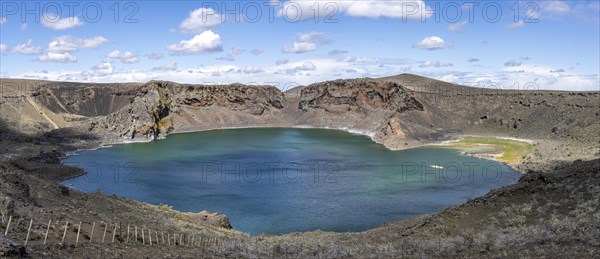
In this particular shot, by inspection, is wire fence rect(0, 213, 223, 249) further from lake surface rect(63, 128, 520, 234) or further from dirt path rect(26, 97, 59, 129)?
dirt path rect(26, 97, 59, 129)

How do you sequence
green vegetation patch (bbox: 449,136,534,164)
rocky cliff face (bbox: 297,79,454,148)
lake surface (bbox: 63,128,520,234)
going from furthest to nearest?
rocky cliff face (bbox: 297,79,454,148) < green vegetation patch (bbox: 449,136,534,164) < lake surface (bbox: 63,128,520,234)

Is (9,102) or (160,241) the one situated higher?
(9,102)

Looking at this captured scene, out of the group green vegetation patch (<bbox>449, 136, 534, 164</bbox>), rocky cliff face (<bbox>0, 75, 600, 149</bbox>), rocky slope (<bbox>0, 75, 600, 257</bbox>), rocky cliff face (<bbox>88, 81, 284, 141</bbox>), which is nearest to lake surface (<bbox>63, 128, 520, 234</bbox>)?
green vegetation patch (<bbox>449, 136, 534, 164</bbox>)

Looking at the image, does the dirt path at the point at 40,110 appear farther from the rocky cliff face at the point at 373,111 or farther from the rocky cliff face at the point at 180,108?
the rocky cliff face at the point at 373,111

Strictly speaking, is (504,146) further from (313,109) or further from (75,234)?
(75,234)

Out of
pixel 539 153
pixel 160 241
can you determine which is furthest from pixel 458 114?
pixel 160 241

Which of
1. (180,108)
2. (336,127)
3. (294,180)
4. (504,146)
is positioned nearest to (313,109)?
(336,127)

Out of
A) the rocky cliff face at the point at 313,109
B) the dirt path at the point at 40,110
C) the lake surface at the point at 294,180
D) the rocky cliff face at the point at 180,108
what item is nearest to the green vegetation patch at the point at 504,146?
the lake surface at the point at 294,180

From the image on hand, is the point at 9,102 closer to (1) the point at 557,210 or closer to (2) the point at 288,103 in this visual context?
(2) the point at 288,103
